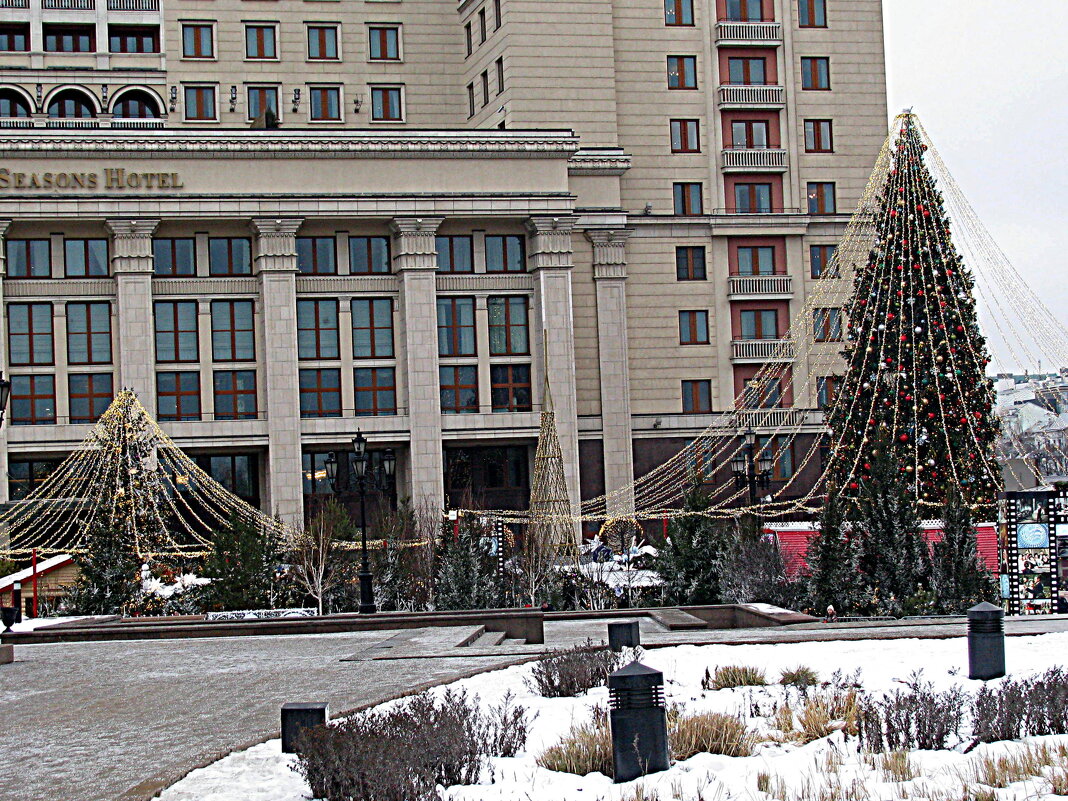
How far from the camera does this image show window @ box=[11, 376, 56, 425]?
61.0 metres

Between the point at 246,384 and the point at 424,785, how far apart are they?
53.0 metres

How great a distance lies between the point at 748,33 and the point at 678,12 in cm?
327

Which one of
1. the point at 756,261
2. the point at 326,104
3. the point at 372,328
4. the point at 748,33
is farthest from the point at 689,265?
the point at 326,104

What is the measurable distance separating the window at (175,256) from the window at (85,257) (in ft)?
6.72

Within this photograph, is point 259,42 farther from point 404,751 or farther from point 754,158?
point 404,751

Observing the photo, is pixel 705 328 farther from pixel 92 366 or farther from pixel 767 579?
pixel 767 579

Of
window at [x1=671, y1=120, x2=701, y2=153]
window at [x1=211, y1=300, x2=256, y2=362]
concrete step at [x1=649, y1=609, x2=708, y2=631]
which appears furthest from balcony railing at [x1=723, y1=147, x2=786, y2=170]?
concrete step at [x1=649, y1=609, x2=708, y2=631]

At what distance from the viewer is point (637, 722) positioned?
11344mm

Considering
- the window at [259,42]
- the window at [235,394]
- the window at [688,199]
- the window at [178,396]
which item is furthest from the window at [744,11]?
the window at [178,396]

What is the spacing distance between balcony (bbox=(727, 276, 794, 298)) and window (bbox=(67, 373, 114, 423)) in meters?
27.0

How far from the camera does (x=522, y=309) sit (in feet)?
212

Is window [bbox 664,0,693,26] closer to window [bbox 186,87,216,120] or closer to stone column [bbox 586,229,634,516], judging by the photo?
stone column [bbox 586,229,634,516]

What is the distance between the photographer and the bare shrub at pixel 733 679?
15.3 meters

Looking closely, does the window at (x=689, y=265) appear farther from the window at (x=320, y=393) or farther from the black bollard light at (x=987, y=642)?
the black bollard light at (x=987, y=642)
